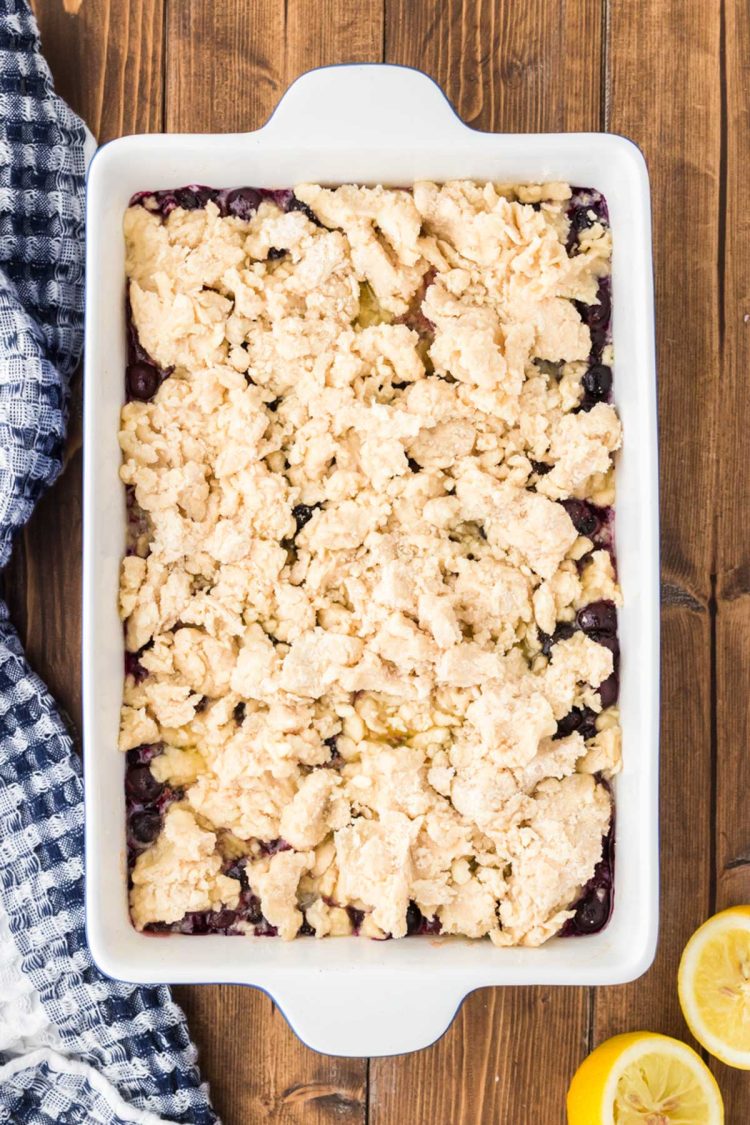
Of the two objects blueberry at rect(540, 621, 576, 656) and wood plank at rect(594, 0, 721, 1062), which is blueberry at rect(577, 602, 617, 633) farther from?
wood plank at rect(594, 0, 721, 1062)

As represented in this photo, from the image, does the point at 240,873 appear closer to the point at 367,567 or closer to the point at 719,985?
the point at 367,567

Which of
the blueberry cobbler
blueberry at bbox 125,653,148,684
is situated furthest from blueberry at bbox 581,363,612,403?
blueberry at bbox 125,653,148,684

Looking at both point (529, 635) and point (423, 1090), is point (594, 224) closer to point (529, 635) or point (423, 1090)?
point (529, 635)

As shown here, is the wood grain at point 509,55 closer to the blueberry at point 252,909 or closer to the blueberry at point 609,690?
the blueberry at point 609,690

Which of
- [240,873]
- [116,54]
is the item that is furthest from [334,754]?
[116,54]

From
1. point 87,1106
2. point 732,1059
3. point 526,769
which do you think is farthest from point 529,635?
point 87,1106

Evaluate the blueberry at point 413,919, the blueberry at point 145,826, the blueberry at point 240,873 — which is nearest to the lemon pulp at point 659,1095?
the blueberry at point 413,919

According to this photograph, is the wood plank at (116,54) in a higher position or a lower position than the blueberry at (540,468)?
higher
